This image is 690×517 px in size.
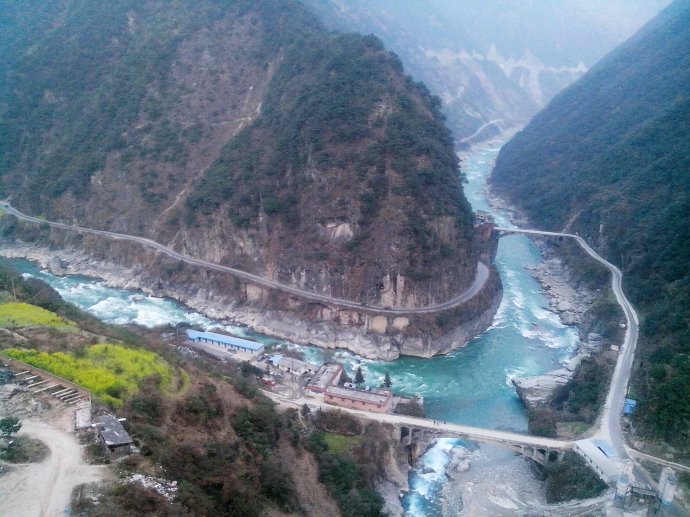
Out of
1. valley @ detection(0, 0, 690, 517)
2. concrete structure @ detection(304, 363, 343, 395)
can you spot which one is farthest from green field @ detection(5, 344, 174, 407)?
concrete structure @ detection(304, 363, 343, 395)

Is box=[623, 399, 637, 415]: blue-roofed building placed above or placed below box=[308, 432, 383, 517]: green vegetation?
above

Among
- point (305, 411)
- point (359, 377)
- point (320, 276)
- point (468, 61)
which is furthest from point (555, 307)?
point (468, 61)

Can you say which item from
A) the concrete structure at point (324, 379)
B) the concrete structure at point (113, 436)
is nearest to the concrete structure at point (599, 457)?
the concrete structure at point (324, 379)

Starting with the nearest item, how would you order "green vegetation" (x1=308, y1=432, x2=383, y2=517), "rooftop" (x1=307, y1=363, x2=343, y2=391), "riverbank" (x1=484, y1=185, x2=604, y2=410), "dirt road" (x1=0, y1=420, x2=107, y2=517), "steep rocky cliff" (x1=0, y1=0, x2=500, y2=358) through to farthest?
"dirt road" (x1=0, y1=420, x2=107, y2=517)
"green vegetation" (x1=308, y1=432, x2=383, y2=517)
"rooftop" (x1=307, y1=363, x2=343, y2=391)
"riverbank" (x1=484, y1=185, x2=604, y2=410)
"steep rocky cliff" (x1=0, y1=0, x2=500, y2=358)

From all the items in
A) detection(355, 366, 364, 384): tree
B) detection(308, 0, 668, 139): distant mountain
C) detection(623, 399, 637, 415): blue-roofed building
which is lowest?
detection(355, 366, 364, 384): tree

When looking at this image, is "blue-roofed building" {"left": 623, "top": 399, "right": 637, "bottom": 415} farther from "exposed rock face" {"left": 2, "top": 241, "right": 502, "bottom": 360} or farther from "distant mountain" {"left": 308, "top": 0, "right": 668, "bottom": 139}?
"distant mountain" {"left": 308, "top": 0, "right": 668, "bottom": 139}

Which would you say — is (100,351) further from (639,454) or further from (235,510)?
(639,454)
